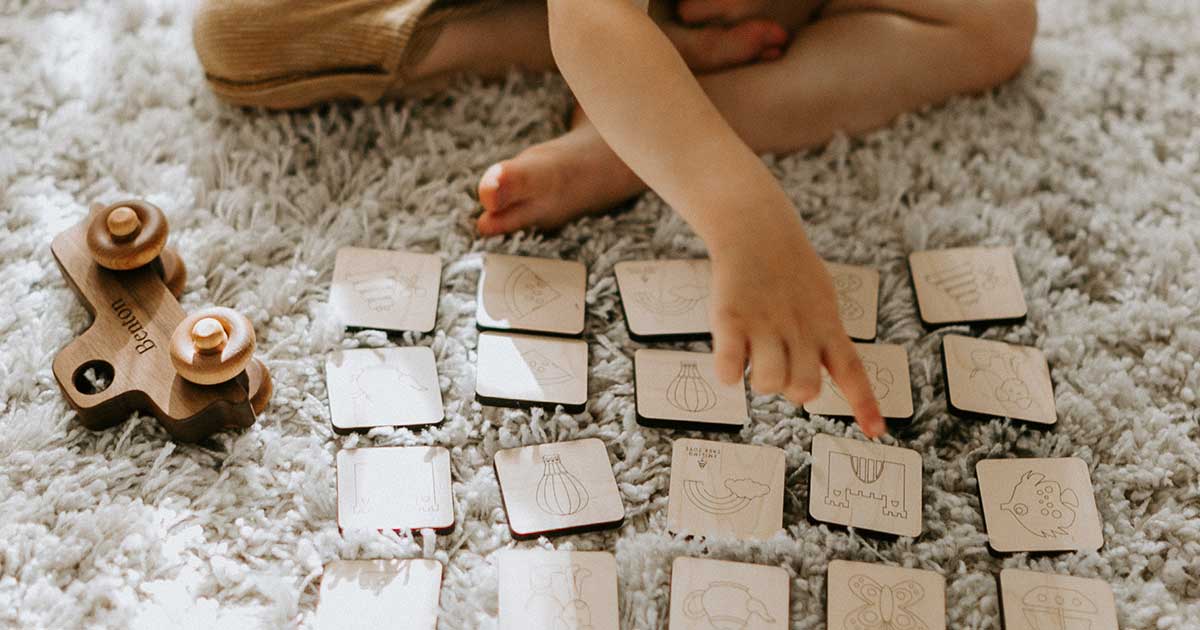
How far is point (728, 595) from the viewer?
0.73m

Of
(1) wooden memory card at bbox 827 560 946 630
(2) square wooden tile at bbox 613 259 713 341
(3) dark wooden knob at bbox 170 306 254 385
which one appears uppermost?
(3) dark wooden knob at bbox 170 306 254 385

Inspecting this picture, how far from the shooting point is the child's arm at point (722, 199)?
66 centimetres

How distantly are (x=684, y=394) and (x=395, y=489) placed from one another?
241 mm

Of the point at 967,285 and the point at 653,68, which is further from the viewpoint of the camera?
the point at 967,285

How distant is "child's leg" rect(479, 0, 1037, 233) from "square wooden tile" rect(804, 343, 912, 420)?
24 centimetres

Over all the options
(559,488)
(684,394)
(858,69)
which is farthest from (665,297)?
(858,69)

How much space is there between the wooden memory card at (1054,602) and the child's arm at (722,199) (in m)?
0.17

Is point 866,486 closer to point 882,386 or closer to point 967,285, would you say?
point 882,386

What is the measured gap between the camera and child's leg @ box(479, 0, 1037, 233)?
3.23 feet

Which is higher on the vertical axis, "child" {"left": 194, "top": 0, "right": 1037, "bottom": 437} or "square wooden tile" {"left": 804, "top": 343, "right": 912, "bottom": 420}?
"child" {"left": 194, "top": 0, "right": 1037, "bottom": 437}

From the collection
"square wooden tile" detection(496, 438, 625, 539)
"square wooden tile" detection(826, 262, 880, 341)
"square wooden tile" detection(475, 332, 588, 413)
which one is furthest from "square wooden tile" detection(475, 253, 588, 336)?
"square wooden tile" detection(826, 262, 880, 341)

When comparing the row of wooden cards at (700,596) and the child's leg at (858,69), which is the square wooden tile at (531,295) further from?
the row of wooden cards at (700,596)

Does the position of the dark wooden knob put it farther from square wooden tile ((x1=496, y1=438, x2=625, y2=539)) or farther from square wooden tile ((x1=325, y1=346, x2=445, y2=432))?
square wooden tile ((x1=496, y1=438, x2=625, y2=539))

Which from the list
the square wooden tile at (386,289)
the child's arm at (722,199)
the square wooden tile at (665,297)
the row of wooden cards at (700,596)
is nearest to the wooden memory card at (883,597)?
the row of wooden cards at (700,596)
